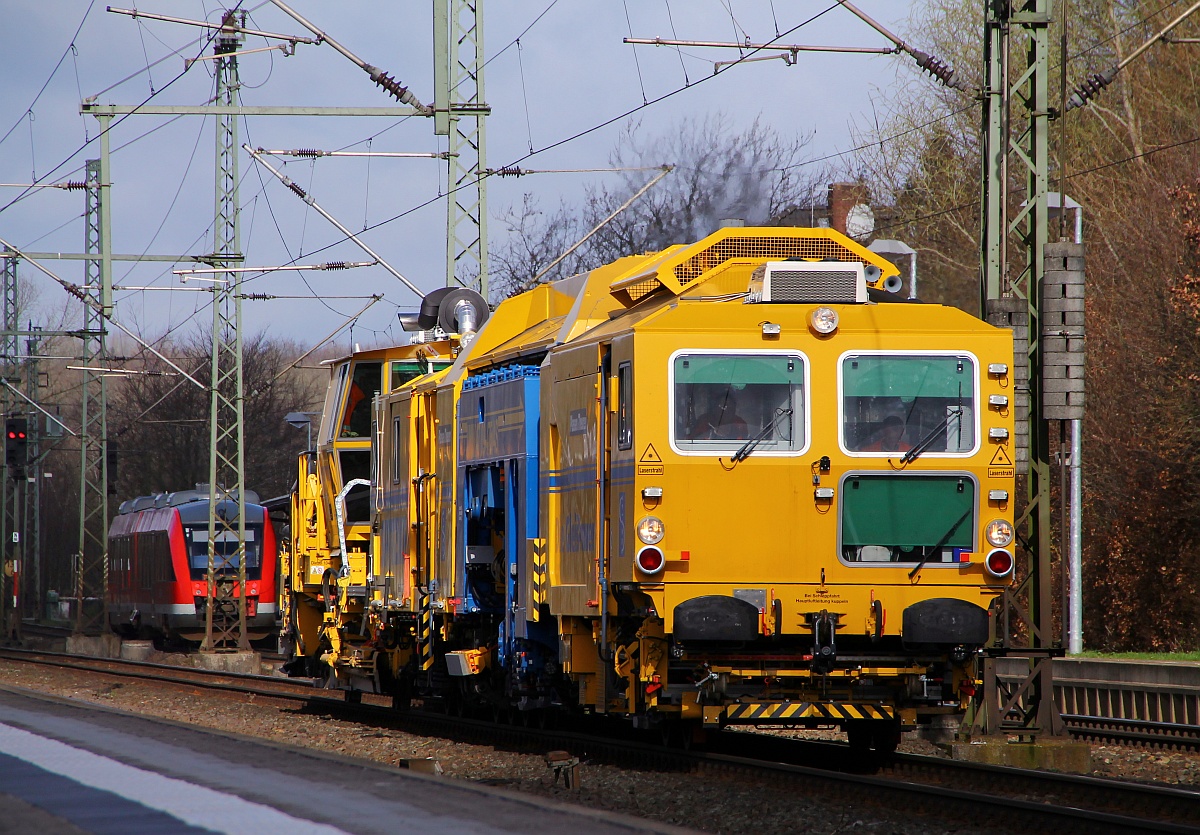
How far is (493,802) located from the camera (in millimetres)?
8664

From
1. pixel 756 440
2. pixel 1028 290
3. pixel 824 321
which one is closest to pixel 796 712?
pixel 756 440

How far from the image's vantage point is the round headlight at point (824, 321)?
38.4ft

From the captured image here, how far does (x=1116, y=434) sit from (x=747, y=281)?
18.4 m

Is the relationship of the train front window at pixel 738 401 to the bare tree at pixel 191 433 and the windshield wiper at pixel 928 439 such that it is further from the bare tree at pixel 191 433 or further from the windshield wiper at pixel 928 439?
the bare tree at pixel 191 433

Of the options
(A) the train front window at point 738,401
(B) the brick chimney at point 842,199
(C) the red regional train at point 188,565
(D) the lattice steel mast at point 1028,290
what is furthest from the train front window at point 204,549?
(A) the train front window at point 738,401

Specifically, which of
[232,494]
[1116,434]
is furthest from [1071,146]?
[232,494]

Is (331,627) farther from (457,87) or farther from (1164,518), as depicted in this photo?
(1164,518)

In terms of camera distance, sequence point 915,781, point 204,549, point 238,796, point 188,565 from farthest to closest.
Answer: point 204,549 < point 188,565 < point 915,781 < point 238,796

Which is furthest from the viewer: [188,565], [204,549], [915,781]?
[204,549]

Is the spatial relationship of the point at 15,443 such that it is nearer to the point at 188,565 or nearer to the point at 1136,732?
the point at 188,565

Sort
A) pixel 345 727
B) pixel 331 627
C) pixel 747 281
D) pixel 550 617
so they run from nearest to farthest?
pixel 747 281 → pixel 550 617 → pixel 345 727 → pixel 331 627

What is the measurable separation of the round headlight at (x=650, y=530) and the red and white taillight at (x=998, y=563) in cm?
236

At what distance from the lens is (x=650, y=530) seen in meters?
11.3

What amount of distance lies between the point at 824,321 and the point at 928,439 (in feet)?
3.67
